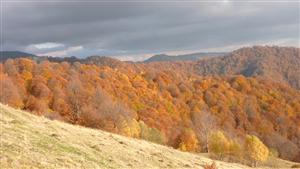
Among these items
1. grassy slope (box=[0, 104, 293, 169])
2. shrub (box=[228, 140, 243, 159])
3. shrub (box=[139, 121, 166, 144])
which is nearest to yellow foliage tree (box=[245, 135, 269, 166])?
shrub (box=[228, 140, 243, 159])

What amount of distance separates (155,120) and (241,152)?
75872mm

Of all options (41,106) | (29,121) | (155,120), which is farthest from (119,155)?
(155,120)

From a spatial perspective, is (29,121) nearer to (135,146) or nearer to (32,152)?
(135,146)

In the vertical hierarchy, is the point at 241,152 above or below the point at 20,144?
below

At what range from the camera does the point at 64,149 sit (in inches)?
979

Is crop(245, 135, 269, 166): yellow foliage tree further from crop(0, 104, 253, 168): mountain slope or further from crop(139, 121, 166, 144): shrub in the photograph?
crop(0, 104, 253, 168): mountain slope

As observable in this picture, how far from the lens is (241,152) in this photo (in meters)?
114

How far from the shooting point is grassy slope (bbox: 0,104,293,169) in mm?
21188

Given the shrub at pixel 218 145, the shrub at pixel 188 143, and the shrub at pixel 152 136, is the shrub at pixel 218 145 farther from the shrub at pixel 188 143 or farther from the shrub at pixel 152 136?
the shrub at pixel 152 136

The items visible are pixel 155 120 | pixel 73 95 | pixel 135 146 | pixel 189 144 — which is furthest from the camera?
pixel 155 120

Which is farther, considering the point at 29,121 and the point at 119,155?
the point at 29,121

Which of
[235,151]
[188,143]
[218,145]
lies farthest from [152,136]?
[235,151]

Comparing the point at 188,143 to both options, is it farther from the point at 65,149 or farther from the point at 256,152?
the point at 65,149

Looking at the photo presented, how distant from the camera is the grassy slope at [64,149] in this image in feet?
69.5
